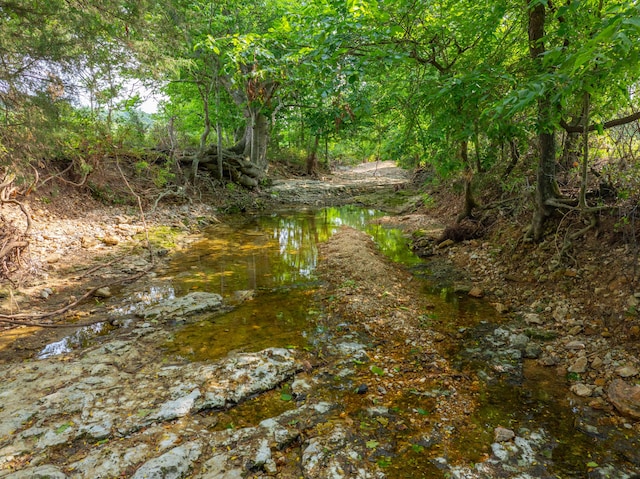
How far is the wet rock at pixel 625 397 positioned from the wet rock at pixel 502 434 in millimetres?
1106

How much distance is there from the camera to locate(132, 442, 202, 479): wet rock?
8.08ft

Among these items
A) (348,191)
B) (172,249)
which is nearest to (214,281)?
(172,249)

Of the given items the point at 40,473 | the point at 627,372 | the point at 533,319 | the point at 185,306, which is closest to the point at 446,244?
the point at 533,319

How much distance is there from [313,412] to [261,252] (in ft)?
20.4

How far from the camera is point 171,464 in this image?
254cm

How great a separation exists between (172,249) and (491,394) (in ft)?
25.9

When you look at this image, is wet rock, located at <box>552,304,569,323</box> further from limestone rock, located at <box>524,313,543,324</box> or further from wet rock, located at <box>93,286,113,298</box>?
wet rock, located at <box>93,286,113,298</box>

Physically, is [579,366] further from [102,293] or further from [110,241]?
[110,241]

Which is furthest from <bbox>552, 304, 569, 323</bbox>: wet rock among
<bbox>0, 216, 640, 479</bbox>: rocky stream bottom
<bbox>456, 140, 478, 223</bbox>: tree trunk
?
<bbox>456, 140, 478, 223</bbox>: tree trunk

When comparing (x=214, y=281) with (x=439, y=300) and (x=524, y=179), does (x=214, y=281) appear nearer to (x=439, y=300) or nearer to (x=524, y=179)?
(x=439, y=300)

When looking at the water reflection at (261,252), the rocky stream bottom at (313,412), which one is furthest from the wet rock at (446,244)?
the rocky stream bottom at (313,412)

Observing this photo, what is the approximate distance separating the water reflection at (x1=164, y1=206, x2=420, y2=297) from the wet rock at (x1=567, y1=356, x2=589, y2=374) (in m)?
4.50

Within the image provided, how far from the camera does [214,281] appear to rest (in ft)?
22.8

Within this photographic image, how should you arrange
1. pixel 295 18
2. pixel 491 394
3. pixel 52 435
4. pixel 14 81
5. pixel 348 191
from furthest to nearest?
pixel 348 191 → pixel 295 18 → pixel 14 81 → pixel 491 394 → pixel 52 435
